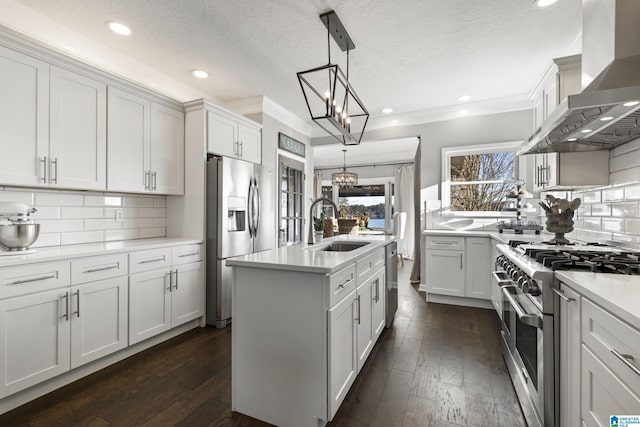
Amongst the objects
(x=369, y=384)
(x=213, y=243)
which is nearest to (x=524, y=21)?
(x=369, y=384)

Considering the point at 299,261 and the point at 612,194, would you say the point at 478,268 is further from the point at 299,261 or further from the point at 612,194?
the point at 299,261

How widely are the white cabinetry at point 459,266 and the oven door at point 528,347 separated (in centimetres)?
164

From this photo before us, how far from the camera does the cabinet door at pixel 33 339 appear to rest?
1.70 meters

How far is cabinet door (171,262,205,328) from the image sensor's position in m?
2.76

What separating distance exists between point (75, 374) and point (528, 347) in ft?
9.57

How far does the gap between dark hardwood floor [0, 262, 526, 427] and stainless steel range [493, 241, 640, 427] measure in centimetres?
23

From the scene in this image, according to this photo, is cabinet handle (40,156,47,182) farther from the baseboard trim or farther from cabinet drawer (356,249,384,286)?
cabinet drawer (356,249,384,286)

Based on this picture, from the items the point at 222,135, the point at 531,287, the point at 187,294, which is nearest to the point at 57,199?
the point at 187,294

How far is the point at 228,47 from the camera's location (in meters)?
2.75

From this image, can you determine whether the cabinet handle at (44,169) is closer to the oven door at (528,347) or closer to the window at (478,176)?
the oven door at (528,347)

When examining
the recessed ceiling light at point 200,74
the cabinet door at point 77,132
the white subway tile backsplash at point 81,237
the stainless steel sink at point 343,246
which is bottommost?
the stainless steel sink at point 343,246

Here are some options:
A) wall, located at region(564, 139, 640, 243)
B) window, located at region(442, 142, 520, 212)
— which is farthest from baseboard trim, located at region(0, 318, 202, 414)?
window, located at region(442, 142, 520, 212)

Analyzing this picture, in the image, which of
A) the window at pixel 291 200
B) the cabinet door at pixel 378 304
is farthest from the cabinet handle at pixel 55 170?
the window at pixel 291 200

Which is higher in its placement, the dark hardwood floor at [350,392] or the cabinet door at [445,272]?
the cabinet door at [445,272]
